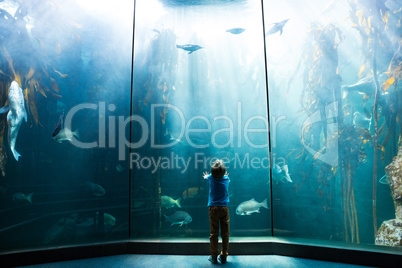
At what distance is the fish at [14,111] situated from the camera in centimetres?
381

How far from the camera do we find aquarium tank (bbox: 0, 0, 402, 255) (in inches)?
152

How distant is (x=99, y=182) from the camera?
419 centimetres

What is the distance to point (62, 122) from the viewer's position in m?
4.10


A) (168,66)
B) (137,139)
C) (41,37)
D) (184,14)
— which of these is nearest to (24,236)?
(137,139)

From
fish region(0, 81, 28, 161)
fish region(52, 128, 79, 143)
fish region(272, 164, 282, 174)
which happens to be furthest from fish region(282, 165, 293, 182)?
fish region(0, 81, 28, 161)

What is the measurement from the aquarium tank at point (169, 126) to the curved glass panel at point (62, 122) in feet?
0.07

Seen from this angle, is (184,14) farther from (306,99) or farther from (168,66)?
(306,99)

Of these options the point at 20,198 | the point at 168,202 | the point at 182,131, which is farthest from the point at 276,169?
the point at 20,198

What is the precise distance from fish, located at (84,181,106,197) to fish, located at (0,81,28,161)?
1.25 metres

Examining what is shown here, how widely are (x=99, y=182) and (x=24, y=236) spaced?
1.40m

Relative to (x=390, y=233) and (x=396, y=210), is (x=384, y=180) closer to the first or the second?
(x=396, y=210)

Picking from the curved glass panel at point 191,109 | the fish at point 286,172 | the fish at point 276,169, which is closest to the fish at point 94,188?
the curved glass panel at point 191,109

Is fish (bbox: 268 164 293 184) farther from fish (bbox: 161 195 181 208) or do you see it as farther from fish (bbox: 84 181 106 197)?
fish (bbox: 84 181 106 197)

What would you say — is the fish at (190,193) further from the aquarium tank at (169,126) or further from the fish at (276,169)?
the fish at (276,169)
